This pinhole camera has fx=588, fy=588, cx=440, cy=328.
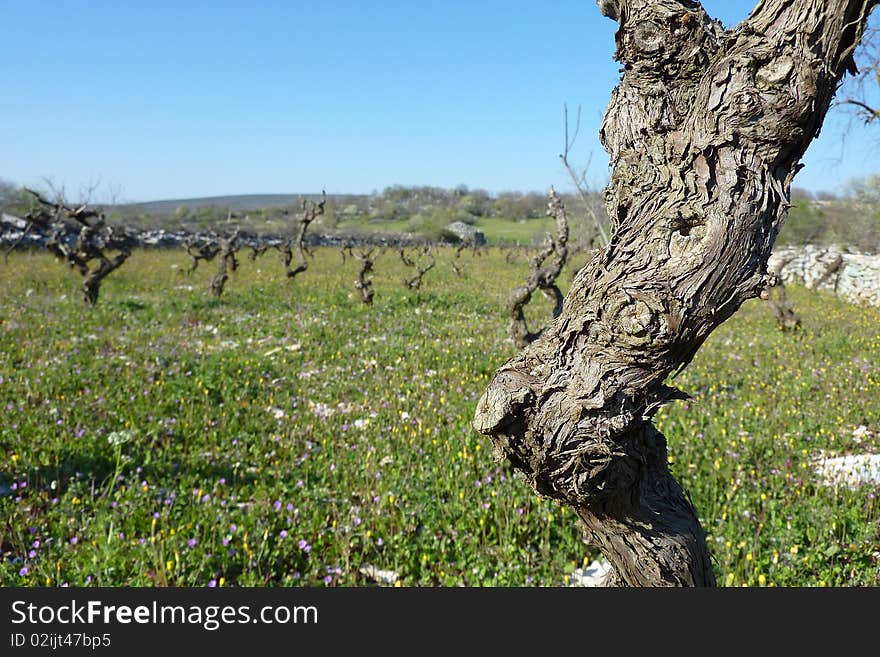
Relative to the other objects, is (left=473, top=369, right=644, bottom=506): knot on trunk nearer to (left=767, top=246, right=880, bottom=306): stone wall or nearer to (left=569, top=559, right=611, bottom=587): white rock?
(left=569, top=559, right=611, bottom=587): white rock

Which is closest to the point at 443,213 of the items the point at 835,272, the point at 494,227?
the point at 494,227

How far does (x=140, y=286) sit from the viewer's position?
73.7 ft

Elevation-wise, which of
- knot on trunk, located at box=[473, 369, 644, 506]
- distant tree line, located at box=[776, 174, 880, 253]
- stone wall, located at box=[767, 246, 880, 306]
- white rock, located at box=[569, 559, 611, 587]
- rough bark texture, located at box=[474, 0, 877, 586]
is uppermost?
distant tree line, located at box=[776, 174, 880, 253]

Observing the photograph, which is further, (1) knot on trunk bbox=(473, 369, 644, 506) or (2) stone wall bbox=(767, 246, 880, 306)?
(2) stone wall bbox=(767, 246, 880, 306)

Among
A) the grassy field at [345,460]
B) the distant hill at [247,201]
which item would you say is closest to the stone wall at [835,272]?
the grassy field at [345,460]

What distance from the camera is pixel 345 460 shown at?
693cm

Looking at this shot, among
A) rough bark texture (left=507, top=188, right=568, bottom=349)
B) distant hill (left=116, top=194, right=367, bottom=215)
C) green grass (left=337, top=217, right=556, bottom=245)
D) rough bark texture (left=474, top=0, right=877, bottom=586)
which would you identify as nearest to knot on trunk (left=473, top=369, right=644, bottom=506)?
rough bark texture (left=474, top=0, right=877, bottom=586)

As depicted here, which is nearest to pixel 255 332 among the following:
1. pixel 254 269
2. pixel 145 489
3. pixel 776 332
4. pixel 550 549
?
pixel 145 489

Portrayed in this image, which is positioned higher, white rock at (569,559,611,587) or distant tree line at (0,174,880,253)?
distant tree line at (0,174,880,253)

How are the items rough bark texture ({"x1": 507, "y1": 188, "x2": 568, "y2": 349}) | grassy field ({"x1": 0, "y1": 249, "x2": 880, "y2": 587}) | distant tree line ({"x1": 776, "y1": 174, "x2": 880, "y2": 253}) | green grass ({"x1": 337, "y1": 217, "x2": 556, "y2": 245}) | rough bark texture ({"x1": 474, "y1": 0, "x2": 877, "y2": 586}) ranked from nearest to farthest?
1. rough bark texture ({"x1": 474, "y1": 0, "x2": 877, "y2": 586})
2. grassy field ({"x1": 0, "y1": 249, "x2": 880, "y2": 587})
3. rough bark texture ({"x1": 507, "y1": 188, "x2": 568, "y2": 349})
4. distant tree line ({"x1": 776, "y1": 174, "x2": 880, "y2": 253})
5. green grass ({"x1": 337, "y1": 217, "x2": 556, "y2": 245})

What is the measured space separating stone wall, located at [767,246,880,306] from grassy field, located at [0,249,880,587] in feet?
37.9

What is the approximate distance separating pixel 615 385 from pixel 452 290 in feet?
71.7

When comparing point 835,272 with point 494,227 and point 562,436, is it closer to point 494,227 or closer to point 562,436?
point 562,436

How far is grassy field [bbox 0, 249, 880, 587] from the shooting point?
4836 mm
